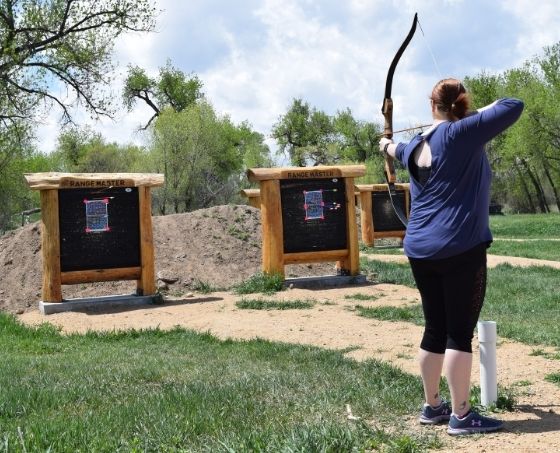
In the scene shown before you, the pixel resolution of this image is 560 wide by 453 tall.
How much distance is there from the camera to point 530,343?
7.31 metres

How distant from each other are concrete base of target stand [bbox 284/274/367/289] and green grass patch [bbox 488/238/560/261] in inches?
288

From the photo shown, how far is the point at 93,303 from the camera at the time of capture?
39.0 feet

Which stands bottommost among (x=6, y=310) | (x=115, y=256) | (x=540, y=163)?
(x=6, y=310)

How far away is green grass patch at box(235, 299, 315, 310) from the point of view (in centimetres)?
1081

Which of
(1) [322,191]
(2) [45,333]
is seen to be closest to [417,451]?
(2) [45,333]

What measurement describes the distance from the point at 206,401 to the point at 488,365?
1.74m

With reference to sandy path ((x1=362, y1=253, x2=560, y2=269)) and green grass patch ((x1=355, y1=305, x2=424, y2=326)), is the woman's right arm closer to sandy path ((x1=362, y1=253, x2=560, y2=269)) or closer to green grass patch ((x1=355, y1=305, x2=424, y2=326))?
green grass patch ((x1=355, y1=305, x2=424, y2=326))

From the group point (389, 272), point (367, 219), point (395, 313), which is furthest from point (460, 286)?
point (367, 219)

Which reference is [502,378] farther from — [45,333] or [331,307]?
[45,333]

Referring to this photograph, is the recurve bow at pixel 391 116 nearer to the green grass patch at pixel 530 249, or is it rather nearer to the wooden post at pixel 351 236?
the wooden post at pixel 351 236

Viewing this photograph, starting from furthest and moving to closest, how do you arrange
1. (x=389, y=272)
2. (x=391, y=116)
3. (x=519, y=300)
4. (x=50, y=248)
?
1. (x=389, y=272)
2. (x=50, y=248)
3. (x=519, y=300)
4. (x=391, y=116)

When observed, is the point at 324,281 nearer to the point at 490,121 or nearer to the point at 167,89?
the point at 490,121

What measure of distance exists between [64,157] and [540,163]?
3484cm

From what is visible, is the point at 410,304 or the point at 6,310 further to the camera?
the point at 6,310
